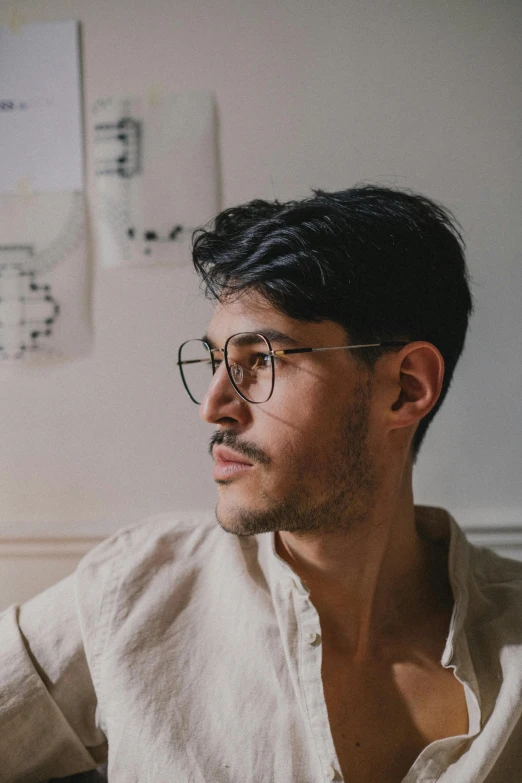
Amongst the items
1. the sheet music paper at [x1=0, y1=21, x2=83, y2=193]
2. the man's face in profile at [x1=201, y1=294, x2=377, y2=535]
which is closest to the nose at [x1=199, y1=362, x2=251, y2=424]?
the man's face in profile at [x1=201, y1=294, x2=377, y2=535]

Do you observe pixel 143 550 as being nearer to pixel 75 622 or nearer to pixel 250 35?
pixel 75 622

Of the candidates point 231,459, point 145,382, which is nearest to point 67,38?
point 145,382

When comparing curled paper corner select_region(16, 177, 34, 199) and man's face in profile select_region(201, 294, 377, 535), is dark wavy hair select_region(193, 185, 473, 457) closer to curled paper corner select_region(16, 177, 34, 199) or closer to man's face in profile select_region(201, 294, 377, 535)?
man's face in profile select_region(201, 294, 377, 535)

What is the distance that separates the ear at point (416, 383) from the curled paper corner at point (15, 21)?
3.89 feet

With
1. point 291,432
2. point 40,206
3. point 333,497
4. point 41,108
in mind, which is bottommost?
point 333,497

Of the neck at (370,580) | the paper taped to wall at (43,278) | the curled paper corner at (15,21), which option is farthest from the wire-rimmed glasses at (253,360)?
the curled paper corner at (15,21)

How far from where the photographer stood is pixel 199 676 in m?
0.94

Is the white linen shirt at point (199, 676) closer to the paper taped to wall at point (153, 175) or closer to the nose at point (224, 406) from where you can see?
the nose at point (224, 406)

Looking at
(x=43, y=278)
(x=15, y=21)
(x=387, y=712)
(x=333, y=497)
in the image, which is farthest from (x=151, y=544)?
(x=15, y=21)

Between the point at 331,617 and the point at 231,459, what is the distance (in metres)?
0.35

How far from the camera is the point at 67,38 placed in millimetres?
1377

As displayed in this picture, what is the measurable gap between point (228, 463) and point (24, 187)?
91cm

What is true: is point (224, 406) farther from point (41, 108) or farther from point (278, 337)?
point (41, 108)

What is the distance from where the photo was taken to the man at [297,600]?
0.89 meters
